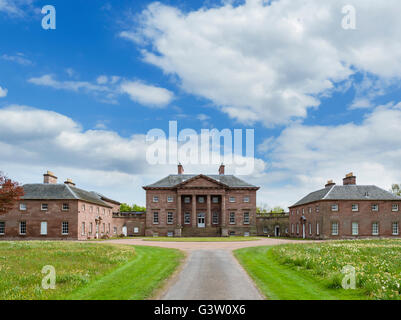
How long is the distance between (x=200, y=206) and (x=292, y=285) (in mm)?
56642

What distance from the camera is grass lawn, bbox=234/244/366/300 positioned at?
12305 mm

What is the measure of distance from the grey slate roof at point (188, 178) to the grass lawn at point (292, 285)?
50.2 meters

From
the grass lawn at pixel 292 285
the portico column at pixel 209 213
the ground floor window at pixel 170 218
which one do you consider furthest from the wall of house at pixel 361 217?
the grass lawn at pixel 292 285

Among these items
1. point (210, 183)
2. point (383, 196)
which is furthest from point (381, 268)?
point (210, 183)

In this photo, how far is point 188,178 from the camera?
2854 inches

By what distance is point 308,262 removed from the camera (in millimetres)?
19031

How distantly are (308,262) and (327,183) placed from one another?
45.1 metres

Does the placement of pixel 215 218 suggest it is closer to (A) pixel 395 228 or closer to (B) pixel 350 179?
(B) pixel 350 179

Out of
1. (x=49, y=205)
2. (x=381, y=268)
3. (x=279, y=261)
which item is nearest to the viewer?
(x=381, y=268)

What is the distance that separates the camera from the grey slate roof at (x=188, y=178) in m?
70.0

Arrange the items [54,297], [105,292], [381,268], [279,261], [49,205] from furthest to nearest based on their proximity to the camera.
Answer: [49,205] < [279,261] < [381,268] < [105,292] < [54,297]

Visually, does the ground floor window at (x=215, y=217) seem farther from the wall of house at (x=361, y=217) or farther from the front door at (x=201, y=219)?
the wall of house at (x=361, y=217)

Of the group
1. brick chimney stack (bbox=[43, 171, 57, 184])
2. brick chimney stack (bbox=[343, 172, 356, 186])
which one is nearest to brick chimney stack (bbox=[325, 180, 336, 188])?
brick chimney stack (bbox=[343, 172, 356, 186])
